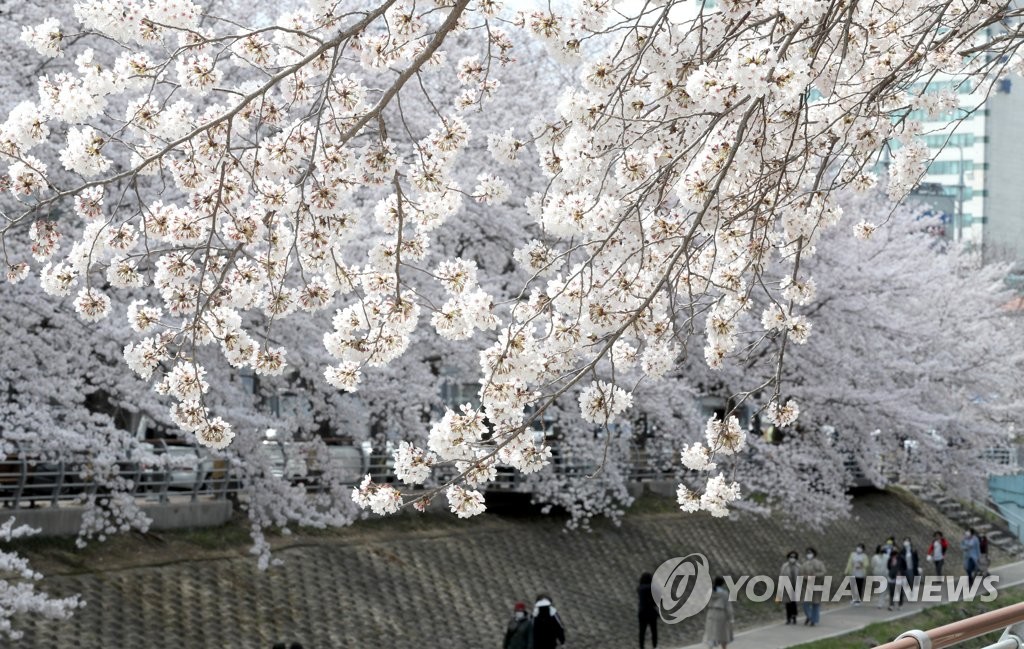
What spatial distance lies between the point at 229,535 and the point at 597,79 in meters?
14.4

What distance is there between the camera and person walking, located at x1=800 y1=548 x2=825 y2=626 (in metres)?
21.7

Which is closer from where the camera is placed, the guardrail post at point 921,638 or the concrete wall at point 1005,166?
the guardrail post at point 921,638

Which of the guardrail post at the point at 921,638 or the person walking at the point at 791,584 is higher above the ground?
the guardrail post at the point at 921,638

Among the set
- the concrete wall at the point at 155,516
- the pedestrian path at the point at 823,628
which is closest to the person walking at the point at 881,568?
the pedestrian path at the point at 823,628

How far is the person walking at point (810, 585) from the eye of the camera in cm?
2170

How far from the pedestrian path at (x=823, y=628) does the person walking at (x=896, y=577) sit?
0.25 meters

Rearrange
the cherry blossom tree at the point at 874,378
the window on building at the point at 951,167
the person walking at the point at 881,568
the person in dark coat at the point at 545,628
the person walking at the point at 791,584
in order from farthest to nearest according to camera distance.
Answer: the window on building at the point at 951,167, the person walking at the point at 881,568, the cherry blossom tree at the point at 874,378, the person walking at the point at 791,584, the person in dark coat at the point at 545,628

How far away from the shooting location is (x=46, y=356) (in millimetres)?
13844

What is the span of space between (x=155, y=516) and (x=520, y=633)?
223 inches

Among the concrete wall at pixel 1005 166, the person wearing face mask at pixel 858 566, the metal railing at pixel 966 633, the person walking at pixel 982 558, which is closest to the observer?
the metal railing at pixel 966 633

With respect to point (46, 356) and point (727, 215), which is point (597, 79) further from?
point (46, 356)

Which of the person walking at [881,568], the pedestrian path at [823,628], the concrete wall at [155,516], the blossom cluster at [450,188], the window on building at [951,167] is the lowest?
the pedestrian path at [823,628]

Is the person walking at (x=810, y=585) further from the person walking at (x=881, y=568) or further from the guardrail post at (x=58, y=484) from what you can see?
the guardrail post at (x=58, y=484)

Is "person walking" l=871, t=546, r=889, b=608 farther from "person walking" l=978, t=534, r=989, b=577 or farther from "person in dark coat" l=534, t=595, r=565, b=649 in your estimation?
"person in dark coat" l=534, t=595, r=565, b=649
